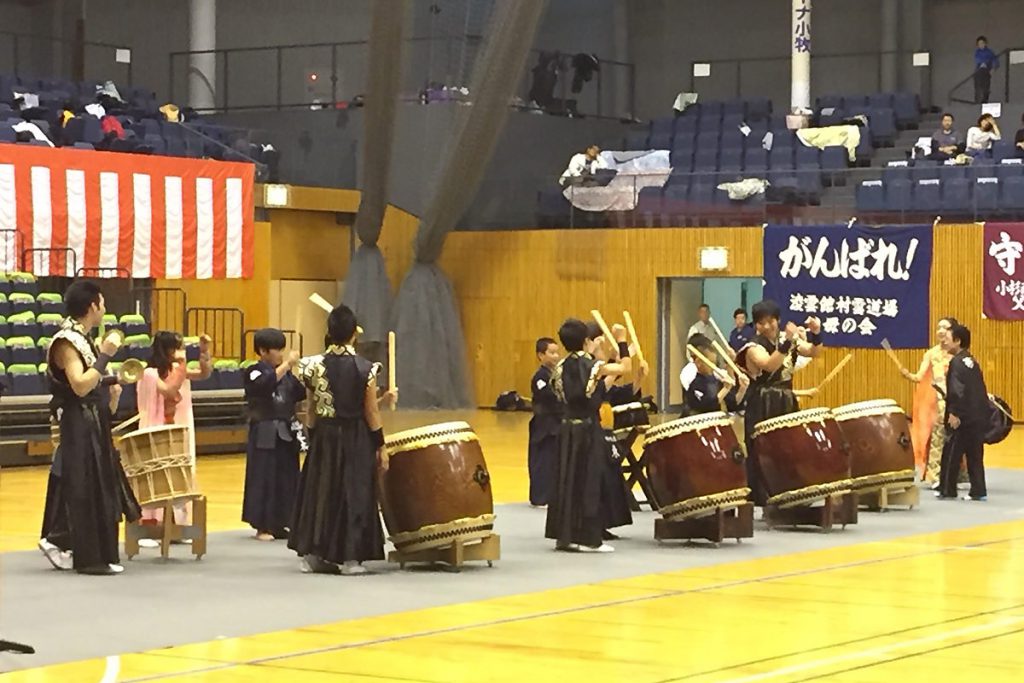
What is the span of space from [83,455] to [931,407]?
9232 millimetres

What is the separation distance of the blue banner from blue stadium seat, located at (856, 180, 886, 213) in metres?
0.30

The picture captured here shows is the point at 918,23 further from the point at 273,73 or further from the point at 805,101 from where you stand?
the point at 273,73

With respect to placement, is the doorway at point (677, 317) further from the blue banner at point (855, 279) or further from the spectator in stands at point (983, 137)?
the spectator in stands at point (983, 137)

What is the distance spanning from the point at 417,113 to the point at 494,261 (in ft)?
9.69

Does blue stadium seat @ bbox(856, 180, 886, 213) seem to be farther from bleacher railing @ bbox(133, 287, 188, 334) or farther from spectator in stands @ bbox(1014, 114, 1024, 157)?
bleacher railing @ bbox(133, 287, 188, 334)

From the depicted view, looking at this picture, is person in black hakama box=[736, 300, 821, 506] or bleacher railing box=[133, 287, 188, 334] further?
bleacher railing box=[133, 287, 188, 334]

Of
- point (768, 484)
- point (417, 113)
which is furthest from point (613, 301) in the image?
point (768, 484)

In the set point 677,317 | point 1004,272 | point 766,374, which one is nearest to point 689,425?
point 766,374

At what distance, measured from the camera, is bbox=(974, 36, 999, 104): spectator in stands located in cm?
3159

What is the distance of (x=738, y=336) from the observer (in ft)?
88.6

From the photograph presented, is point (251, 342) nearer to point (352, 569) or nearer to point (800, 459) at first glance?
point (800, 459)

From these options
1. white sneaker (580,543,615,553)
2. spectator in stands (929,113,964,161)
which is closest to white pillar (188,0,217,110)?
spectator in stands (929,113,964,161)

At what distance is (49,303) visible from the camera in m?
22.1

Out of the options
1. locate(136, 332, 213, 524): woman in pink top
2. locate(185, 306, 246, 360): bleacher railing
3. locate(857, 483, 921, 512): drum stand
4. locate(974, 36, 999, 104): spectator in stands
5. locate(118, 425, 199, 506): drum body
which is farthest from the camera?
locate(974, 36, 999, 104): spectator in stands
